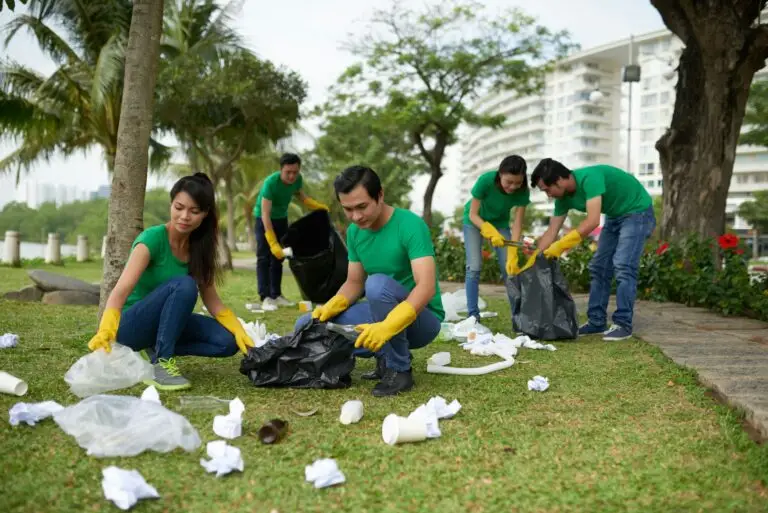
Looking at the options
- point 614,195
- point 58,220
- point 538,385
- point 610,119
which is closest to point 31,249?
point 58,220

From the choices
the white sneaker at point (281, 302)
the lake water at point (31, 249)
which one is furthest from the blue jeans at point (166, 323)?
the lake water at point (31, 249)

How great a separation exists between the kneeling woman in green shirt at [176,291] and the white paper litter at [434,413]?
102 cm

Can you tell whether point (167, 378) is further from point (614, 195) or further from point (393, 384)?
A: point (614, 195)

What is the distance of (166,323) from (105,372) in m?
0.41

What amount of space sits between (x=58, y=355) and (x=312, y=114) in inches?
773

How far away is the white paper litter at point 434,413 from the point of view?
248 centimetres

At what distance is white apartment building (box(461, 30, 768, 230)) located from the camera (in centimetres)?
6159

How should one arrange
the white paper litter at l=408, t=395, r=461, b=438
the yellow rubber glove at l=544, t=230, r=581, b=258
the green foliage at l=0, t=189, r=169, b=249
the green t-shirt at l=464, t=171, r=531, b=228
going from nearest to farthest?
the white paper litter at l=408, t=395, r=461, b=438
the yellow rubber glove at l=544, t=230, r=581, b=258
the green t-shirt at l=464, t=171, r=531, b=228
the green foliage at l=0, t=189, r=169, b=249

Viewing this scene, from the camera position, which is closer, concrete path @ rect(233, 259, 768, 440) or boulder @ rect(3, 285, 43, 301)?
concrete path @ rect(233, 259, 768, 440)

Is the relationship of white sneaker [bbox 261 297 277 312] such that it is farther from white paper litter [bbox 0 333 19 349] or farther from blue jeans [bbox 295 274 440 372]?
blue jeans [bbox 295 274 440 372]

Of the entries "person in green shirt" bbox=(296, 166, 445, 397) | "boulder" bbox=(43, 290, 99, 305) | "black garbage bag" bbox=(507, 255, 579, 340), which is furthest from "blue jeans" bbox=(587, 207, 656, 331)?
"boulder" bbox=(43, 290, 99, 305)

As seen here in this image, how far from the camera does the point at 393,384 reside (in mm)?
3172

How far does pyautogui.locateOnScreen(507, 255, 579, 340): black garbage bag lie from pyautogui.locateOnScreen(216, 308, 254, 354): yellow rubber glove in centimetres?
216

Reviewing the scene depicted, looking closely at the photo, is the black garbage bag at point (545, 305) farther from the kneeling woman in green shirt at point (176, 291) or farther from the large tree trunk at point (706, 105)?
the large tree trunk at point (706, 105)
